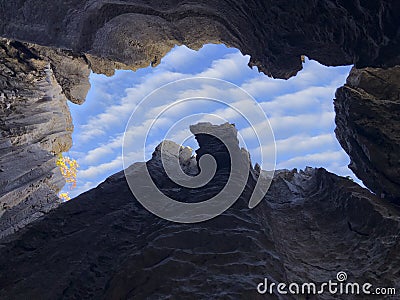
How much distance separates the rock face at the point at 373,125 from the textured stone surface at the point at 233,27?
5.01 ft

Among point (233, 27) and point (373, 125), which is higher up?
point (233, 27)

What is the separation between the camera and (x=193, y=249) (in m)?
6.32

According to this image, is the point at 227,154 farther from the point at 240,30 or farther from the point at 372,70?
the point at 372,70

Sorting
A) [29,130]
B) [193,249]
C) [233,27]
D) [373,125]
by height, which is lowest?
[193,249]

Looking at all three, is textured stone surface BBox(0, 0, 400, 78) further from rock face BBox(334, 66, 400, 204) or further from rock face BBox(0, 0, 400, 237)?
rock face BBox(334, 66, 400, 204)

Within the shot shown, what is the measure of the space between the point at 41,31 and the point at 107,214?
503 cm

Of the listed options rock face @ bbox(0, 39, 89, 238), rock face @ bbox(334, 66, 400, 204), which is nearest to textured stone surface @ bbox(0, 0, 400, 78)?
rock face @ bbox(334, 66, 400, 204)

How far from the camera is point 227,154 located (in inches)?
390

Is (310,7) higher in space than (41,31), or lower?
lower

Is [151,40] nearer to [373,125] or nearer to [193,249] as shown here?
[373,125]

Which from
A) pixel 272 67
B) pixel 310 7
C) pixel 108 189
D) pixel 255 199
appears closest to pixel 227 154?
pixel 255 199

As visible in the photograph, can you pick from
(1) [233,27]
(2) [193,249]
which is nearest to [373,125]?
(1) [233,27]

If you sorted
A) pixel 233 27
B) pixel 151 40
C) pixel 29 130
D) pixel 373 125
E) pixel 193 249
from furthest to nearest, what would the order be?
pixel 29 130 < pixel 151 40 < pixel 233 27 < pixel 373 125 < pixel 193 249

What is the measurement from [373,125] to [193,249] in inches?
228
